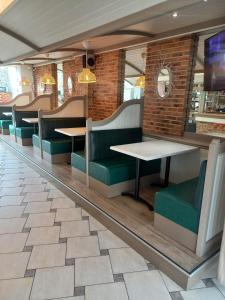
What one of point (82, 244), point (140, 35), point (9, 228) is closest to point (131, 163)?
point (82, 244)

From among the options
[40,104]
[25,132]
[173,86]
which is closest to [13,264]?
[173,86]

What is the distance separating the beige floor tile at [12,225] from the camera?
248cm

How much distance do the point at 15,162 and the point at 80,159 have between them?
2068 mm

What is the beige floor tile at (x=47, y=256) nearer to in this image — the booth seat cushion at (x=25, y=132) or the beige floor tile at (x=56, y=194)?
the beige floor tile at (x=56, y=194)

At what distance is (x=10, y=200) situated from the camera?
3160 mm

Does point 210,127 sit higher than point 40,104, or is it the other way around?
point 40,104

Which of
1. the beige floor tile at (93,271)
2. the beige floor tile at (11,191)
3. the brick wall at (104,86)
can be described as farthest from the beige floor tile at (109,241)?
the brick wall at (104,86)

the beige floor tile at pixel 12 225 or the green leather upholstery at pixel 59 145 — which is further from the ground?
the green leather upholstery at pixel 59 145

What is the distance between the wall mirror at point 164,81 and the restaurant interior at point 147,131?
0.05 feet

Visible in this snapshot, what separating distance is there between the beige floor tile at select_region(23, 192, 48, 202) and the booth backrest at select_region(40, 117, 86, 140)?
1.66m

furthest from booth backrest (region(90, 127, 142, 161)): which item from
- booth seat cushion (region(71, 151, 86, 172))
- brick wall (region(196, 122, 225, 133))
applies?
brick wall (region(196, 122, 225, 133))

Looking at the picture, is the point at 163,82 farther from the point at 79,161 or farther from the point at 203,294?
the point at 203,294

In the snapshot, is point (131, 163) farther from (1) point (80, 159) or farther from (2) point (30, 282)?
(2) point (30, 282)

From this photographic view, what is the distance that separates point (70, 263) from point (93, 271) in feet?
0.75
